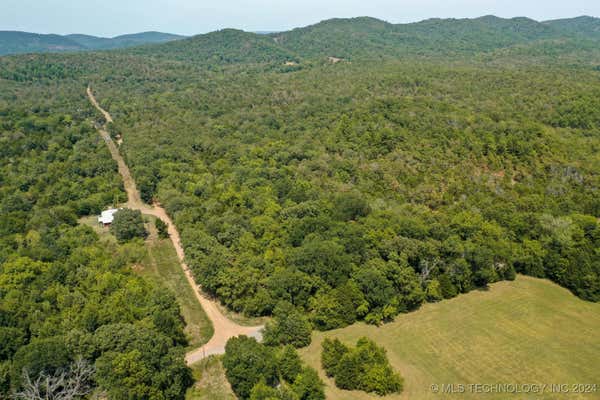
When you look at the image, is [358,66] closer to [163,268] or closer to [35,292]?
[163,268]

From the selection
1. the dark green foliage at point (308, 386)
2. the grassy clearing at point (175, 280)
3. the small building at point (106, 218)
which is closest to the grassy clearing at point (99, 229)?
the small building at point (106, 218)

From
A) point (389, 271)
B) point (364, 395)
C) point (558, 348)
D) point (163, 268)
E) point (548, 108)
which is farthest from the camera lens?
point (548, 108)

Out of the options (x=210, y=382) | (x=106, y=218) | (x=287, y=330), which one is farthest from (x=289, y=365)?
(x=106, y=218)

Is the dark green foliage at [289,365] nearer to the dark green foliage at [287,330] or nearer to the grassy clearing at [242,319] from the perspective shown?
the dark green foliage at [287,330]

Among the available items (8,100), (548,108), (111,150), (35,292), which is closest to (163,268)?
(35,292)

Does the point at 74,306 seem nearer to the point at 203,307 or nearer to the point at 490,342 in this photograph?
the point at 203,307

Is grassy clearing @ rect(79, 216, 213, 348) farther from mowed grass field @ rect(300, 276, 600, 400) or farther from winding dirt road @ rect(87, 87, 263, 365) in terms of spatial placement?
mowed grass field @ rect(300, 276, 600, 400)

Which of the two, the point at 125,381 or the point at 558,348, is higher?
the point at 125,381
